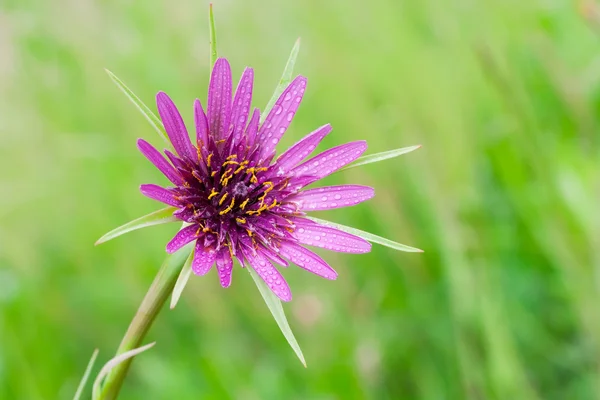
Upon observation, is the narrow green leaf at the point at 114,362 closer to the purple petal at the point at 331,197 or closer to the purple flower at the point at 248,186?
the purple flower at the point at 248,186

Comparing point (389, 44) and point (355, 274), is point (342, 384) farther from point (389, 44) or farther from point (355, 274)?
point (389, 44)

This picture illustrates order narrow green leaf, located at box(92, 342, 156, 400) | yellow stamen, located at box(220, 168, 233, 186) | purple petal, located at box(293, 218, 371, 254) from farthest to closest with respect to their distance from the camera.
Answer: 1. yellow stamen, located at box(220, 168, 233, 186)
2. purple petal, located at box(293, 218, 371, 254)
3. narrow green leaf, located at box(92, 342, 156, 400)

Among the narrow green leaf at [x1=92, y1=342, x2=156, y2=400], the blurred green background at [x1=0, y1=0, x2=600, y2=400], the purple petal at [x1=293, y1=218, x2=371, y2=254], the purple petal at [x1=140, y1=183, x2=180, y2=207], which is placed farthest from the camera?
the blurred green background at [x1=0, y1=0, x2=600, y2=400]

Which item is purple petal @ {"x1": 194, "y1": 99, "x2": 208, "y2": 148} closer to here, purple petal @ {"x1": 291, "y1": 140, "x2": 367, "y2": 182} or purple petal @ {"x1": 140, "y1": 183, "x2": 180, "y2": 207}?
purple petal @ {"x1": 140, "y1": 183, "x2": 180, "y2": 207}

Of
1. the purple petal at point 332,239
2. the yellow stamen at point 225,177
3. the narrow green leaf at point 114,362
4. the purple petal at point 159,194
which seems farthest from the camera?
the yellow stamen at point 225,177

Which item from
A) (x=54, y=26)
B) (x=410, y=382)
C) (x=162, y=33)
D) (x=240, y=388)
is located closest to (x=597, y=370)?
(x=410, y=382)

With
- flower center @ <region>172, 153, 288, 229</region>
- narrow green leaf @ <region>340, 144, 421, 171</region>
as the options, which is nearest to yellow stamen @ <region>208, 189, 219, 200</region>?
flower center @ <region>172, 153, 288, 229</region>

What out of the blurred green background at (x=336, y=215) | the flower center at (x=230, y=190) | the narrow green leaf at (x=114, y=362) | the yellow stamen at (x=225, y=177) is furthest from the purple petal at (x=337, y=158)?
the blurred green background at (x=336, y=215)
